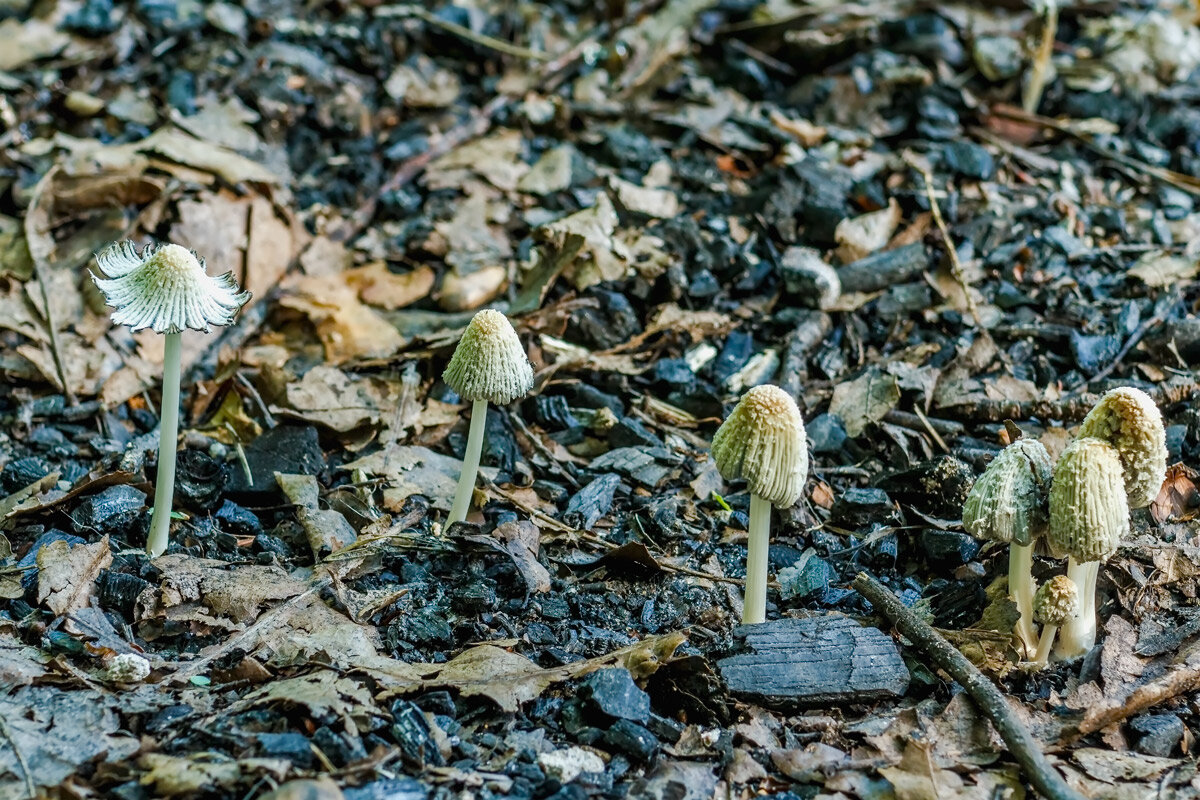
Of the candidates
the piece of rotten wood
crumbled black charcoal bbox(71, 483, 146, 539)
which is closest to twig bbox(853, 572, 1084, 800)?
the piece of rotten wood

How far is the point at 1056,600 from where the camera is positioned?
11.8ft

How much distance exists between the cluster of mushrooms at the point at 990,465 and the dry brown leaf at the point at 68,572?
280 mm

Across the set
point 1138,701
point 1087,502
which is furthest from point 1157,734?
point 1087,502

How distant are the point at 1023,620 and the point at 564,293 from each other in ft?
10.5

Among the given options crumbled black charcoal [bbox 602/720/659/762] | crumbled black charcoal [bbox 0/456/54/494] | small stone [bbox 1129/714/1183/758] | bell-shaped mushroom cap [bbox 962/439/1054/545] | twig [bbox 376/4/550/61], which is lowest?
small stone [bbox 1129/714/1183/758]

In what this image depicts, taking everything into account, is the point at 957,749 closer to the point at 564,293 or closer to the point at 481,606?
the point at 481,606

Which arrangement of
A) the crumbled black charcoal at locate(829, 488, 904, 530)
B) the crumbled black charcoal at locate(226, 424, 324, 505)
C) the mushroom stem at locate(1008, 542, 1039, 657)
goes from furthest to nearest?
the crumbled black charcoal at locate(226, 424, 324, 505)
the crumbled black charcoal at locate(829, 488, 904, 530)
the mushroom stem at locate(1008, 542, 1039, 657)

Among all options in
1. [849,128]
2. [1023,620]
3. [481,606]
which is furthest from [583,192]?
[1023,620]

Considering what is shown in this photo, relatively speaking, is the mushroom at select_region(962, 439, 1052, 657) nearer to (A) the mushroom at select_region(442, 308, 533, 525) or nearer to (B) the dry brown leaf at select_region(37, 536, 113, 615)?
(A) the mushroom at select_region(442, 308, 533, 525)

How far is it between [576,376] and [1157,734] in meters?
3.20

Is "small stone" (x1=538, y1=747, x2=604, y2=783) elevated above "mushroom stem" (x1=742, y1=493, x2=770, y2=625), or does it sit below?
below

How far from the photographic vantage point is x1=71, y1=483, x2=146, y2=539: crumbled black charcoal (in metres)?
4.41

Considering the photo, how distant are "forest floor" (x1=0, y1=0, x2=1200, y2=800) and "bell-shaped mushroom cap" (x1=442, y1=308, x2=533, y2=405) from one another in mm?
653

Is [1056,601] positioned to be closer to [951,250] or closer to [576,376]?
[576,376]
